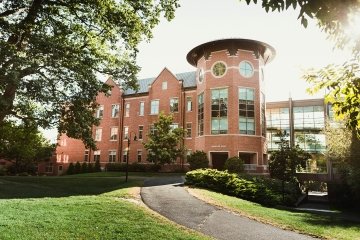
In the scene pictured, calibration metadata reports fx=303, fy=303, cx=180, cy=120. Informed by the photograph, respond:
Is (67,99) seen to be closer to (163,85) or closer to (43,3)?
(43,3)

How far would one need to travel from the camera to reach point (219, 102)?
36719 mm

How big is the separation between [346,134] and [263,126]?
40.5 ft

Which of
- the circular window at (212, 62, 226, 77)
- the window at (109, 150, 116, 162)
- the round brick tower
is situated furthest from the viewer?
the window at (109, 150, 116, 162)

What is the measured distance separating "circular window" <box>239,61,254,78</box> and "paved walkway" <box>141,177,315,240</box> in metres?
23.1

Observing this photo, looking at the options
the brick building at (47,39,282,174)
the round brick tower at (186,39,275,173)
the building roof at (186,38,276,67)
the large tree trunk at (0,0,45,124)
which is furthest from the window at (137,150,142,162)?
the large tree trunk at (0,0,45,124)

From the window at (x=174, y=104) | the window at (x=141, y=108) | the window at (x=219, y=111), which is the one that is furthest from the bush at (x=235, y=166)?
the window at (x=141, y=108)

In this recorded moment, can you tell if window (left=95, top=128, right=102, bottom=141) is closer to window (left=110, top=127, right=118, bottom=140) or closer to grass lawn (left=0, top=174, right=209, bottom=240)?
window (left=110, top=127, right=118, bottom=140)

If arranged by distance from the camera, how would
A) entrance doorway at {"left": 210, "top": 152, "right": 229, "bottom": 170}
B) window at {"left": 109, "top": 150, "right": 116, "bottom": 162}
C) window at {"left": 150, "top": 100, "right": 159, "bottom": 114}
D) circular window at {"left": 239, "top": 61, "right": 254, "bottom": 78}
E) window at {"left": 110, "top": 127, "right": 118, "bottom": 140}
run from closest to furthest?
circular window at {"left": 239, "top": 61, "right": 254, "bottom": 78} < entrance doorway at {"left": 210, "top": 152, "right": 229, "bottom": 170} < window at {"left": 150, "top": 100, "right": 159, "bottom": 114} < window at {"left": 109, "top": 150, "right": 116, "bottom": 162} < window at {"left": 110, "top": 127, "right": 118, "bottom": 140}

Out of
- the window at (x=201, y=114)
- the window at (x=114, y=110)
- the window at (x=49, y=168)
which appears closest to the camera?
the window at (x=201, y=114)

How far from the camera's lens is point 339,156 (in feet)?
91.9

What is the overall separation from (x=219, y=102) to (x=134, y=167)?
15.4m

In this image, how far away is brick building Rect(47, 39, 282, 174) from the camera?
116 feet

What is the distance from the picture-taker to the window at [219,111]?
36.0m

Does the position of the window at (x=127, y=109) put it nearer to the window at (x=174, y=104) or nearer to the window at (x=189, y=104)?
the window at (x=174, y=104)
